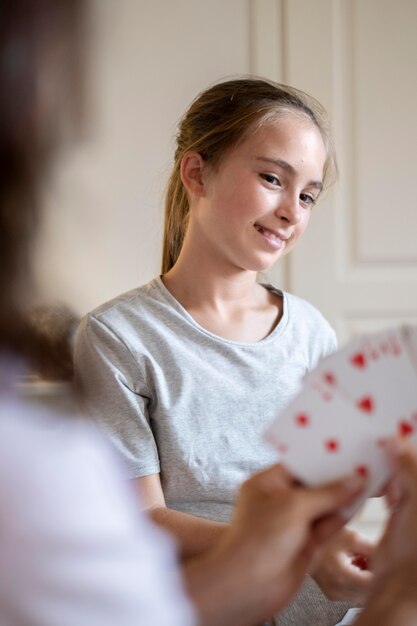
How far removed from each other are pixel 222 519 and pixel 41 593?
0.96 m

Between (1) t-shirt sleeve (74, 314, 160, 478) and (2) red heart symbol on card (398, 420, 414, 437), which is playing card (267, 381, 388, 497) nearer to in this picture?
(2) red heart symbol on card (398, 420, 414, 437)

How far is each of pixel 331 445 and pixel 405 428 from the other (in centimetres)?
9

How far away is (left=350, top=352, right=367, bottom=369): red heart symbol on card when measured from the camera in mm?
963

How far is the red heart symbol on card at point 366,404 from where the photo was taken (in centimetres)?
94

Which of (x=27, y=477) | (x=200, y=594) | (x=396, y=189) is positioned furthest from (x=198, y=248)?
(x=396, y=189)

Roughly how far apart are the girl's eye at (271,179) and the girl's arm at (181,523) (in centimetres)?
57

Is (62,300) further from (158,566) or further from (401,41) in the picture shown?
(401,41)

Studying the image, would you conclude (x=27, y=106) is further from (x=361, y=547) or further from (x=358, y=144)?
(x=358, y=144)

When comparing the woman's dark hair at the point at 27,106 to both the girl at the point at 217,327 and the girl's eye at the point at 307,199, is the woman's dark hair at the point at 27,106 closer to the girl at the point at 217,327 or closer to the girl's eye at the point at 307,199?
the girl at the point at 217,327

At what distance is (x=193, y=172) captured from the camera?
1.82 metres

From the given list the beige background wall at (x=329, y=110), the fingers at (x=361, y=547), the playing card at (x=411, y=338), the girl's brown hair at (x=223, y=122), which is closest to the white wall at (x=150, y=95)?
the beige background wall at (x=329, y=110)

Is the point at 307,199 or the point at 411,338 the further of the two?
the point at 307,199

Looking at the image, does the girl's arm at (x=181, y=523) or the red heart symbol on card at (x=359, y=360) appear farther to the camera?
the girl's arm at (x=181, y=523)

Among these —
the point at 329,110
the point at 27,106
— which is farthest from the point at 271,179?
the point at 329,110
